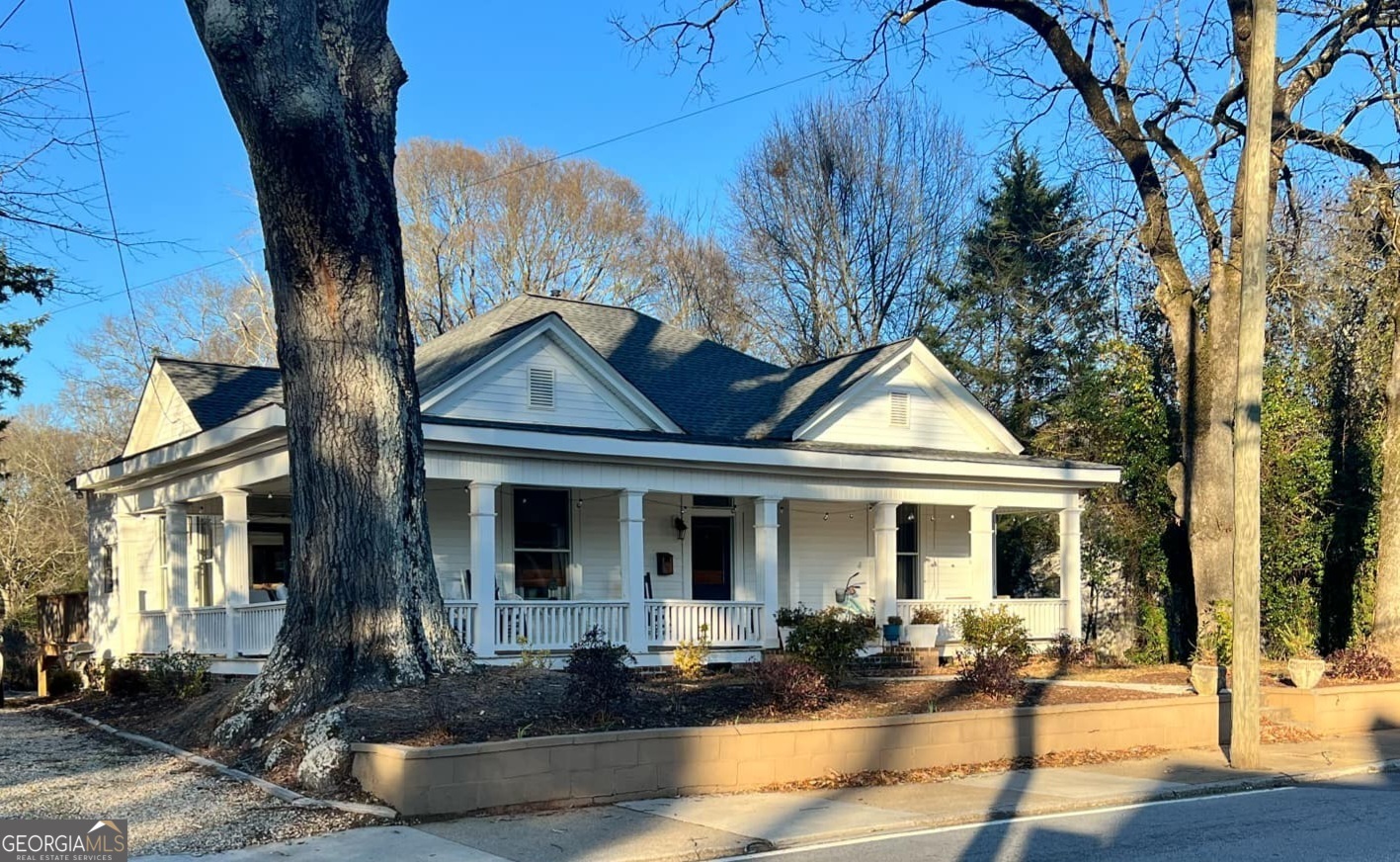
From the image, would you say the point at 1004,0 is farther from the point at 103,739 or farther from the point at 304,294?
the point at 103,739

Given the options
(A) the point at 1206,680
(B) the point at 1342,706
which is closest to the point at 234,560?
(A) the point at 1206,680

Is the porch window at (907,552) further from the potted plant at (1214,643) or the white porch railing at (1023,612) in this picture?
the potted plant at (1214,643)

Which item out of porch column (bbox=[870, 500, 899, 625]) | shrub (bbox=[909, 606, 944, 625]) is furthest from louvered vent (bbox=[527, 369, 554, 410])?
shrub (bbox=[909, 606, 944, 625])

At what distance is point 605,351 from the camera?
21969 mm

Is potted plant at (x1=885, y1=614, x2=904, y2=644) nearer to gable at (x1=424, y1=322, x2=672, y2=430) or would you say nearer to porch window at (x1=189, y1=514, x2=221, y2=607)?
gable at (x1=424, y1=322, x2=672, y2=430)

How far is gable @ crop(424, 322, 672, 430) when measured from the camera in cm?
1767

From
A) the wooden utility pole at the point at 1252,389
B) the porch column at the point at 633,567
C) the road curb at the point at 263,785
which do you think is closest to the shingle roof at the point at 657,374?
the porch column at the point at 633,567

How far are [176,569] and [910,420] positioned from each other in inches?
490

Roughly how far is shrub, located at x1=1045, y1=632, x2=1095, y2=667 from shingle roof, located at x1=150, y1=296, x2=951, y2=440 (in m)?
5.52

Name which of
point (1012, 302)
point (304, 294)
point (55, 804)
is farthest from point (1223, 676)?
point (1012, 302)

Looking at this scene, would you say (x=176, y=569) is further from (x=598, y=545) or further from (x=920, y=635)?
(x=920, y=635)

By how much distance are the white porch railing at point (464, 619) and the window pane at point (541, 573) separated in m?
2.52

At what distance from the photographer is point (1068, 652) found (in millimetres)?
19266

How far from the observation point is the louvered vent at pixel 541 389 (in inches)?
719
